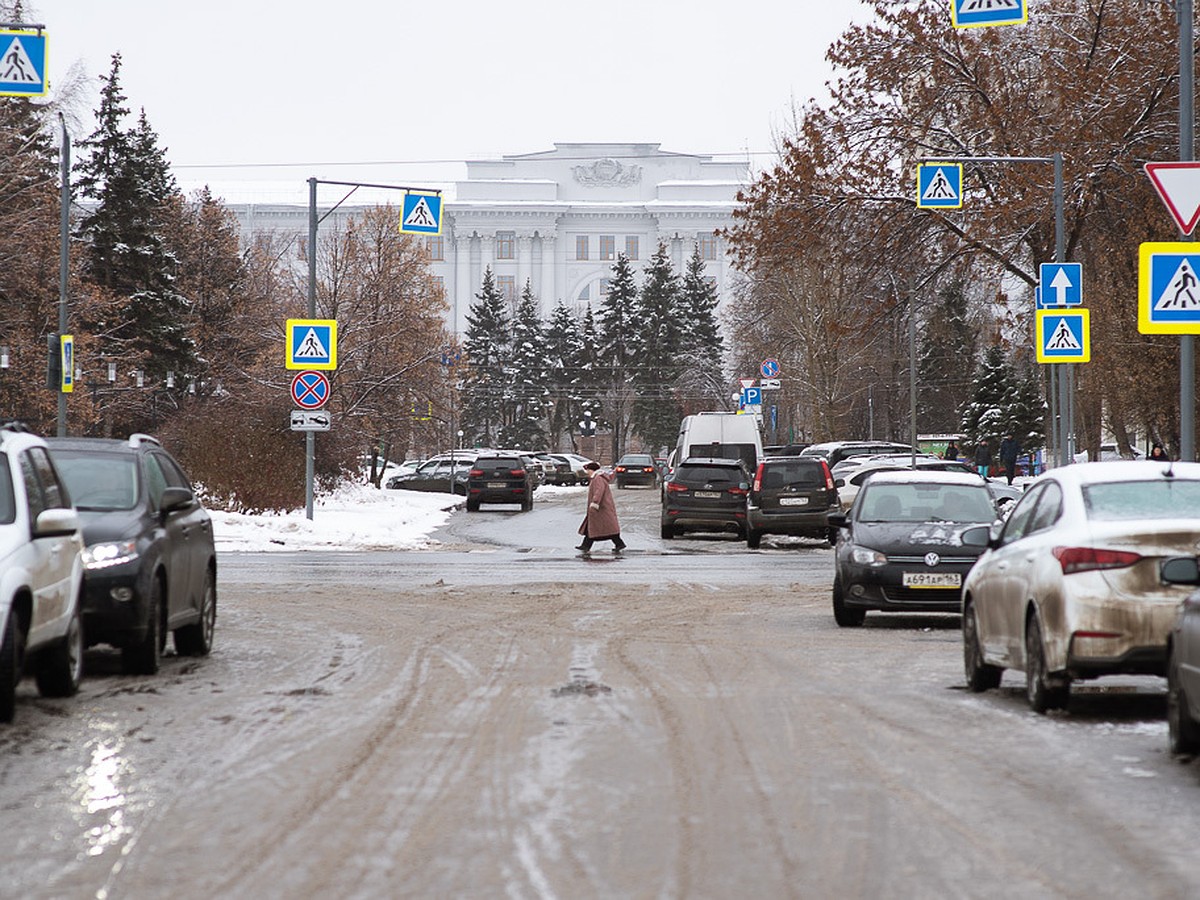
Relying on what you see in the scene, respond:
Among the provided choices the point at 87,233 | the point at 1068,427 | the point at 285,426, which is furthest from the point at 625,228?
the point at 1068,427

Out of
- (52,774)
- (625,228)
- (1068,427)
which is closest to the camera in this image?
(52,774)

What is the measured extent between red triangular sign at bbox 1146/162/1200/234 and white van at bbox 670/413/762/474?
31.1 m

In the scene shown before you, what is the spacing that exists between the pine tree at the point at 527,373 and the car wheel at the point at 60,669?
10665 cm

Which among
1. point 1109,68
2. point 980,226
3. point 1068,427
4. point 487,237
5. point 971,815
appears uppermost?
point 487,237

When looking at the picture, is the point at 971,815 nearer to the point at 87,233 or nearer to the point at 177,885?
the point at 177,885

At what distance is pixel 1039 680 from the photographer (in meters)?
10.5

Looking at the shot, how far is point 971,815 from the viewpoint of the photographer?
7234 mm

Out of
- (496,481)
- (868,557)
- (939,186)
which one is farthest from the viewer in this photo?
(496,481)

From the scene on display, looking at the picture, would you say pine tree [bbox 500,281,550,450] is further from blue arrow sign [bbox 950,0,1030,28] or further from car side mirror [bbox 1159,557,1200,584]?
car side mirror [bbox 1159,557,1200,584]

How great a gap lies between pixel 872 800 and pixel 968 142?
29863 millimetres

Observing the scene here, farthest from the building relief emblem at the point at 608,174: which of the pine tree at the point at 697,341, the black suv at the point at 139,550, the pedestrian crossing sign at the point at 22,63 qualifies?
the black suv at the point at 139,550

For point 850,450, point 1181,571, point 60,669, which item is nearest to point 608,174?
point 850,450

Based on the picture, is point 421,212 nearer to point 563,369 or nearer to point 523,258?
point 563,369

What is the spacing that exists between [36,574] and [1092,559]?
5.66 metres
